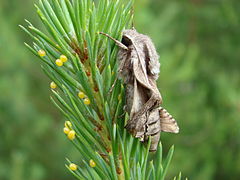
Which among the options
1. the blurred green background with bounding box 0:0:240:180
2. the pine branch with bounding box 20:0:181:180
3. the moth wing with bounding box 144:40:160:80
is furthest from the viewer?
the blurred green background with bounding box 0:0:240:180

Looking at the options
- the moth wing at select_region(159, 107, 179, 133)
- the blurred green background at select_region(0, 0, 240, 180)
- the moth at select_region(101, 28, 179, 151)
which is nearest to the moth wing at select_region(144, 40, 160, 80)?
the moth at select_region(101, 28, 179, 151)

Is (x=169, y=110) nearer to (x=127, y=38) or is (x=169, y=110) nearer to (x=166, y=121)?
(x=166, y=121)

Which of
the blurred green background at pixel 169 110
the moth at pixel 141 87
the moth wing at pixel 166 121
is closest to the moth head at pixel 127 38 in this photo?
the moth at pixel 141 87

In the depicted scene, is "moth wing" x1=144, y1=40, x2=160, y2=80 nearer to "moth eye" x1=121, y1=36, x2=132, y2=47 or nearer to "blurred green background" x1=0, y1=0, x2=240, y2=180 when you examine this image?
"moth eye" x1=121, y1=36, x2=132, y2=47

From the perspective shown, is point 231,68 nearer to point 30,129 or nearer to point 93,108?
point 30,129

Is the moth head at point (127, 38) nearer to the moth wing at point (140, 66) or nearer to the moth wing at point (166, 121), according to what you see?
the moth wing at point (140, 66)

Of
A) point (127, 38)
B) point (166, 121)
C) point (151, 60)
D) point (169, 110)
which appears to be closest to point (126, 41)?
point (127, 38)
